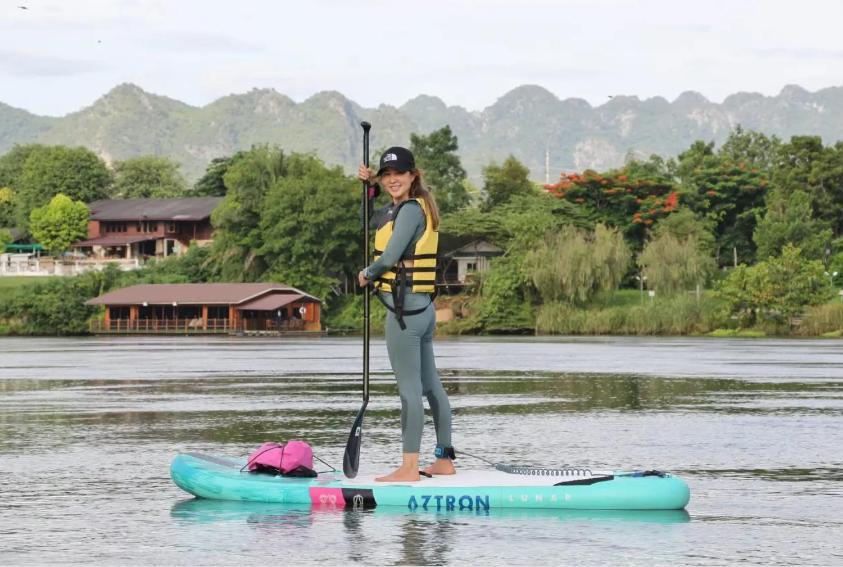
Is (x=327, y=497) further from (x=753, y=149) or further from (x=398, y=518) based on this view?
(x=753, y=149)

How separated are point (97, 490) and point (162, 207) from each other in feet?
373

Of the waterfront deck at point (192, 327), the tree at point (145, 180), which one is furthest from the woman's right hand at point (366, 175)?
the tree at point (145, 180)

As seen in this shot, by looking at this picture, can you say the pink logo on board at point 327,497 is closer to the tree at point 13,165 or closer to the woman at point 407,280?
the woman at point 407,280

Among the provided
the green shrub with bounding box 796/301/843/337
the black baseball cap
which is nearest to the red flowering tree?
the green shrub with bounding box 796/301/843/337

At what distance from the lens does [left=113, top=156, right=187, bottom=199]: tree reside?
151 meters

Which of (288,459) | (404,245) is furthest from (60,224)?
(404,245)

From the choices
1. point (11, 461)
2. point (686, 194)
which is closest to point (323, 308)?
point (686, 194)

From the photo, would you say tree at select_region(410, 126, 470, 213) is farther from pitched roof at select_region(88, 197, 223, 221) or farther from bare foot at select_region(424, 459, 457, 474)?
bare foot at select_region(424, 459, 457, 474)

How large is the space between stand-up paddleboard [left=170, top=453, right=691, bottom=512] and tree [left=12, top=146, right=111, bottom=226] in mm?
126488

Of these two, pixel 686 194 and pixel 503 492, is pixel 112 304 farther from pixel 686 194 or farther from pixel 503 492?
pixel 503 492

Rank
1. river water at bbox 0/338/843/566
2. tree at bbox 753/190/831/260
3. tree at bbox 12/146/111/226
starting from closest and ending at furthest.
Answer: river water at bbox 0/338/843/566
tree at bbox 753/190/831/260
tree at bbox 12/146/111/226

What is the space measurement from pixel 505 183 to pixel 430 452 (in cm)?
9830

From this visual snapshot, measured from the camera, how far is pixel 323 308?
99.2m

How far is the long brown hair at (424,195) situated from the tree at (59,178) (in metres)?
126
